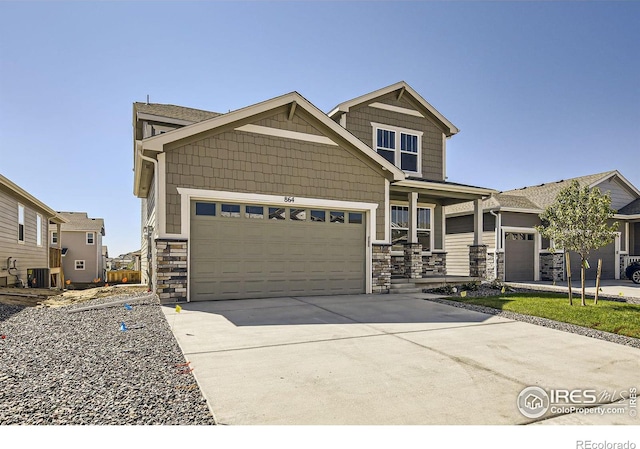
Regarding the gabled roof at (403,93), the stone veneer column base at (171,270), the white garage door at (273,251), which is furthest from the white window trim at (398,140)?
the stone veneer column base at (171,270)

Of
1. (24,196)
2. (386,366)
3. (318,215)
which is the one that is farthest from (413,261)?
(24,196)

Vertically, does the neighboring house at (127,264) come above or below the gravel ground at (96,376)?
below

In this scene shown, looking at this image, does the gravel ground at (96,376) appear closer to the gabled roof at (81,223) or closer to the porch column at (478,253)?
the porch column at (478,253)

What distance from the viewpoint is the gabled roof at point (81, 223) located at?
31212 millimetres

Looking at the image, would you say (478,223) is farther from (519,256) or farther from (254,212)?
(254,212)

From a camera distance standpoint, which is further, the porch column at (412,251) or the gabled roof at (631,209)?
the gabled roof at (631,209)

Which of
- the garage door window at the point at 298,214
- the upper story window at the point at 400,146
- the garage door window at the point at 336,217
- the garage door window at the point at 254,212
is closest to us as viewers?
the garage door window at the point at 254,212

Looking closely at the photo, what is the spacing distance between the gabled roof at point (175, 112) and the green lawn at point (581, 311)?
1093cm

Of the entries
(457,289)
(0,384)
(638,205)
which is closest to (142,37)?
(0,384)

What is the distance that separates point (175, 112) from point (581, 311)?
46.6 ft

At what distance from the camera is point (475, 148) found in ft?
57.5

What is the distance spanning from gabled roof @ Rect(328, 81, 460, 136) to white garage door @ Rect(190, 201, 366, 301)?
15.1ft

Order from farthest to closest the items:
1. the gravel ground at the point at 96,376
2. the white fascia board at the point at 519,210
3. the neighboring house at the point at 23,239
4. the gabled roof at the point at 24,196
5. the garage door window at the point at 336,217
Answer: the white fascia board at the point at 519,210 → the neighboring house at the point at 23,239 → the gabled roof at the point at 24,196 → the garage door window at the point at 336,217 → the gravel ground at the point at 96,376

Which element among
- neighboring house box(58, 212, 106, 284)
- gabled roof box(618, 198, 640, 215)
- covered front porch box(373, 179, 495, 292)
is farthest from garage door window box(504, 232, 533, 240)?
neighboring house box(58, 212, 106, 284)
